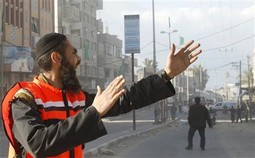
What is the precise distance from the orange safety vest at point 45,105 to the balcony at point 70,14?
196 ft

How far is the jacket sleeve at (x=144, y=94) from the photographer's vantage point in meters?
2.78

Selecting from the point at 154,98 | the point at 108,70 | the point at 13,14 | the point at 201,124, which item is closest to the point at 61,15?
the point at 108,70

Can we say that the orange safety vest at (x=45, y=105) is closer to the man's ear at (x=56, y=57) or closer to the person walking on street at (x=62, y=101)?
the person walking on street at (x=62, y=101)

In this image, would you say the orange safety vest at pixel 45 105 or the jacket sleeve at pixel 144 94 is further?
the jacket sleeve at pixel 144 94

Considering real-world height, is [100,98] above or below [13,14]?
below

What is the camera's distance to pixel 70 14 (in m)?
63.0

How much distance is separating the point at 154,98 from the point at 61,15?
196 ft

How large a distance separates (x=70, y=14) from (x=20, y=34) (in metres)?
26.5

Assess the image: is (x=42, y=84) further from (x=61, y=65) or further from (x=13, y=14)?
(x=13, y=14)

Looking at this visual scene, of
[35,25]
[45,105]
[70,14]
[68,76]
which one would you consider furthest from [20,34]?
[45,105]

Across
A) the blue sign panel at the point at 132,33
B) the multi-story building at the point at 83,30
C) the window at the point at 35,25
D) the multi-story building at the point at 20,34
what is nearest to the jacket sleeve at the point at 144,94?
the blue sign panel at the point at 132,33

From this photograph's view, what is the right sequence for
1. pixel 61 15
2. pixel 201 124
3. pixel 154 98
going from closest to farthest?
1. pixel 154 98
2. pixel 201 124
3. pixel 61 15

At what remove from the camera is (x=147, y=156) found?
517 inches

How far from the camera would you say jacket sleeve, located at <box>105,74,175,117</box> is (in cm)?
278
